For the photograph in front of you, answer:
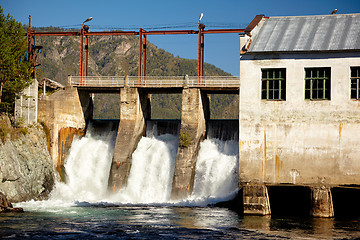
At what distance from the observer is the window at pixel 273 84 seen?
3872 cm

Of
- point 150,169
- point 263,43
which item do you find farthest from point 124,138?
point 263,43

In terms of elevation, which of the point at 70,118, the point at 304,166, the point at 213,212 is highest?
the point at 70,118

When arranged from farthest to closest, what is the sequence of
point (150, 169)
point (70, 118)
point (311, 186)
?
point (70, 118) < point (150, 169) < point (311, 186)

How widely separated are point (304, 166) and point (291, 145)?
5.16 feet

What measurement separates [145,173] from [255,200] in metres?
15.5

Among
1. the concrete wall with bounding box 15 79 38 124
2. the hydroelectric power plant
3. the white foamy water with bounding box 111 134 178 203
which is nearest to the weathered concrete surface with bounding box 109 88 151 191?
the hydroelectric power plant

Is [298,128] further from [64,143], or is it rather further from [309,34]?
[64,143]

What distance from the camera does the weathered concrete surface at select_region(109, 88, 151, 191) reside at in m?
48.9

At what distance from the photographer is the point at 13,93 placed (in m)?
50.7

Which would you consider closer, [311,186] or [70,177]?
[311,186]

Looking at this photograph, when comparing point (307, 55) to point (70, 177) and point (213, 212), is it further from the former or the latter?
point (70, 177)

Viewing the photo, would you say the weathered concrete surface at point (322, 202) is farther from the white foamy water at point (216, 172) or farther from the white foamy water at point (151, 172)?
the white foamy water at point (151, 172)

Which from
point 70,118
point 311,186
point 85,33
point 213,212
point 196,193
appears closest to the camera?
point 311,186

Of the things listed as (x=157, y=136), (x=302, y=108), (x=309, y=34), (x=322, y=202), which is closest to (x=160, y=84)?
(x=157, y=136)
